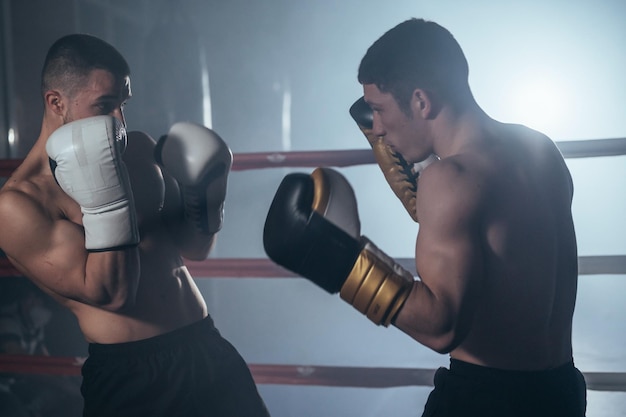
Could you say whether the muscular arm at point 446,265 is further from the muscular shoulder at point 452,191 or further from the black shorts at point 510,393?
the black shorts at point 510,393

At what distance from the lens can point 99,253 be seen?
4.11 ft

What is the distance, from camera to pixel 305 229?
1.08m

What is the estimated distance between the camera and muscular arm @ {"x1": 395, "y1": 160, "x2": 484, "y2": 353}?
100 centimetres

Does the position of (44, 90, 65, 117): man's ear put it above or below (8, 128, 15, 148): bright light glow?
above

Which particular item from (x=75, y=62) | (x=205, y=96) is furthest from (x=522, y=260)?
(x=205, y=96)

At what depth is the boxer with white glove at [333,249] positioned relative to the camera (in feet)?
3.41

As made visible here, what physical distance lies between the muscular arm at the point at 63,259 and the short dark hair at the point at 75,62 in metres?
0.32

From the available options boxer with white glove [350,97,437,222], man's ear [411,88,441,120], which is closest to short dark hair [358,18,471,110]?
man's ear [411,88,441,120]

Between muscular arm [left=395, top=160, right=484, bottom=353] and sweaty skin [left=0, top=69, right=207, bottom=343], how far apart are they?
647 millimetres

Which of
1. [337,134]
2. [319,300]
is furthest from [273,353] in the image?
[337,134]

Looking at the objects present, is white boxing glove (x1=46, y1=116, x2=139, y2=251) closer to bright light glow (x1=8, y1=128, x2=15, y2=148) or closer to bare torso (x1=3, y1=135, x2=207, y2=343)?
bare torso (x1=3, y1=135, x2=207, y2=343)

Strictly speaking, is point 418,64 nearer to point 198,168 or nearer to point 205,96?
point 198,168

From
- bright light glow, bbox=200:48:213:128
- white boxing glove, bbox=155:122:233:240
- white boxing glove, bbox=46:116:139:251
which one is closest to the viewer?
white boxing glove, bbox=46:116:139:251

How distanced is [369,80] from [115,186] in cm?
58
